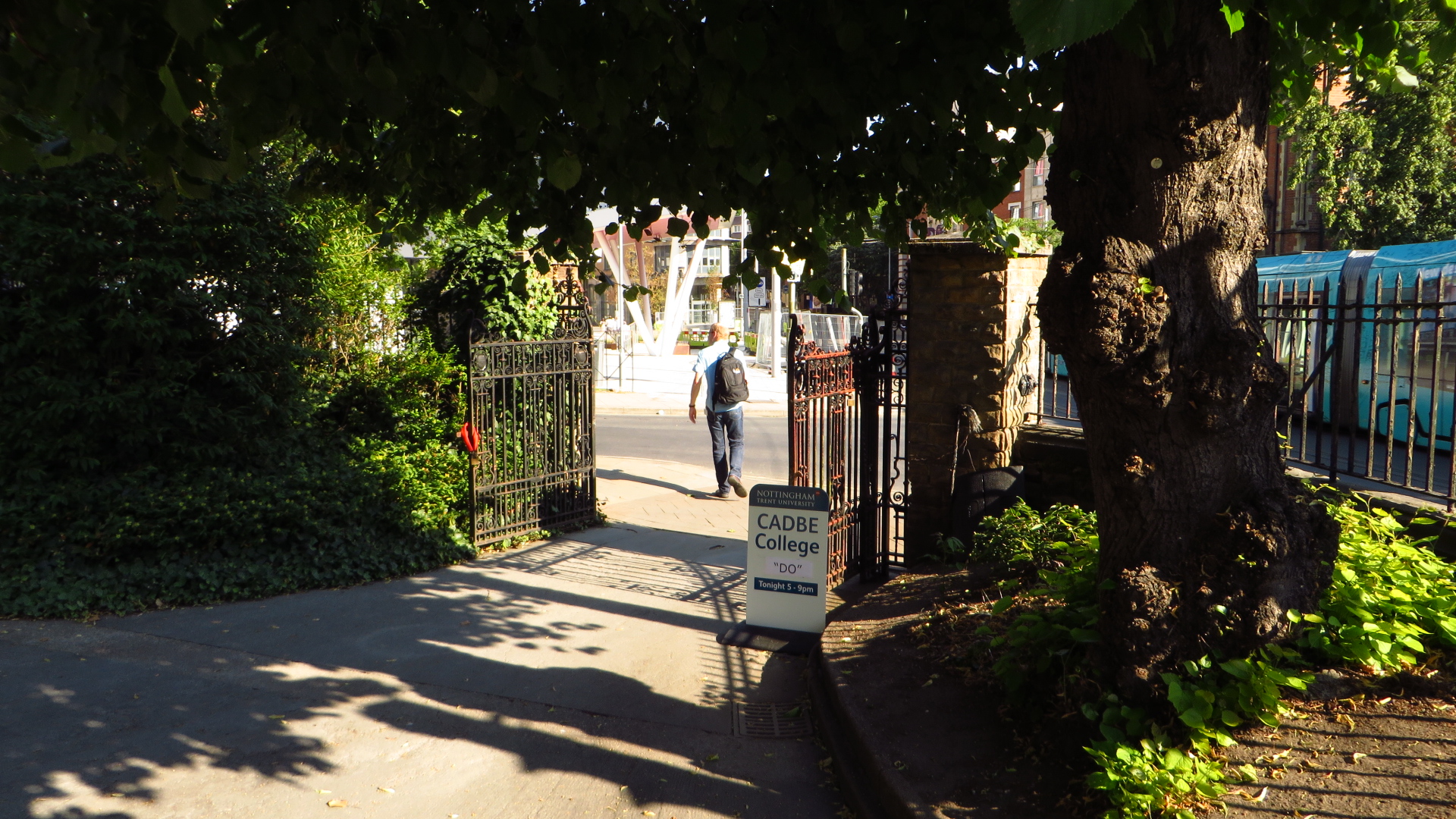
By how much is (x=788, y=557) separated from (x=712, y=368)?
5.08 m

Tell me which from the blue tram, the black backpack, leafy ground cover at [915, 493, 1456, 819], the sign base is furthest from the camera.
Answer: the black backpack

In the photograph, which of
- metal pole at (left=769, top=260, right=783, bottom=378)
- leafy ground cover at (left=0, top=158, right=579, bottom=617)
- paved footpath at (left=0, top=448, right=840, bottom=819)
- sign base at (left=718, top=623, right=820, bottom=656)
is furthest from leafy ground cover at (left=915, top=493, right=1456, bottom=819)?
metal pole at (left=769, top=260, right=783, bottom=378)

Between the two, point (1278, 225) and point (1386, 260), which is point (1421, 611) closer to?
point (1386, 260)

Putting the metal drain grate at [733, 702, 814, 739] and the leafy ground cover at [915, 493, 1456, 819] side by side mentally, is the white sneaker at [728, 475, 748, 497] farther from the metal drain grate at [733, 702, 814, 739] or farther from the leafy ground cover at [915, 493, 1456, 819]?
the leafy ground cover at [915, 493, 1456, 819]

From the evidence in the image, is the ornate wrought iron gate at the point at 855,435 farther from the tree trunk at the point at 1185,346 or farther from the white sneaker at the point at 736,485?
the white sneaker at the point at 736,485

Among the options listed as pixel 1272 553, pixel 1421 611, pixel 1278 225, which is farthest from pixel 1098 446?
pixel 1278 225

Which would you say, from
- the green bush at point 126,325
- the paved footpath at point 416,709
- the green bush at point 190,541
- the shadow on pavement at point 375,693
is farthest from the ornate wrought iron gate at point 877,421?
the green bush at point 126,325

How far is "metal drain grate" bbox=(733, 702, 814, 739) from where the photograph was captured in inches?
189

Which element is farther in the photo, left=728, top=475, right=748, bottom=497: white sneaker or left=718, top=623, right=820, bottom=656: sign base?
left=728, top=475, right=748, bottom=497: white sneaker

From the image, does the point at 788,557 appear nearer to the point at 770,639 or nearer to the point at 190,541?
the point at 770,639

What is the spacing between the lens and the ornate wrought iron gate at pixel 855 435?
657 centimetres

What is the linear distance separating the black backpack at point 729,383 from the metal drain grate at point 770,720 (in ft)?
18.0

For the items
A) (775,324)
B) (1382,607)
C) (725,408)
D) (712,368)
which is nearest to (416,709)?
(1382,607)

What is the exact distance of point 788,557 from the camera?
601 centimetres
